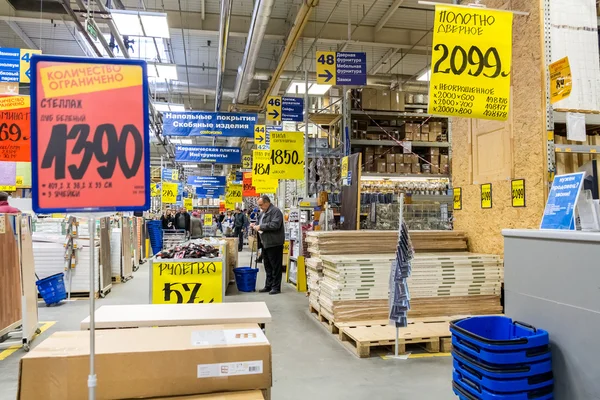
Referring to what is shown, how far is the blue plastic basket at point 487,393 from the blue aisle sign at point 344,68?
27.9ft

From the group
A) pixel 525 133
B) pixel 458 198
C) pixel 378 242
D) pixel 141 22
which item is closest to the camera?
pixel 525 133

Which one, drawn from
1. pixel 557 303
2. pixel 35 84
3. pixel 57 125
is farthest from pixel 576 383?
pixel 35 84

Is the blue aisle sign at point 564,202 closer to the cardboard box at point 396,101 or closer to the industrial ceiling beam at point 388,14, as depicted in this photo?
the industrial ceiling beam at point 388,14

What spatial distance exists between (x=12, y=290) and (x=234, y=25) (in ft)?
31.3

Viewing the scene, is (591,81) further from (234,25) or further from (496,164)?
(234,25)

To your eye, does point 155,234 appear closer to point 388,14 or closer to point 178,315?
point 388,14

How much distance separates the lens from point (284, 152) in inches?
425

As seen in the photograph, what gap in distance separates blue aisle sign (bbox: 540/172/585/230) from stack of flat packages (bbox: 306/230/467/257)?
3.48 meters

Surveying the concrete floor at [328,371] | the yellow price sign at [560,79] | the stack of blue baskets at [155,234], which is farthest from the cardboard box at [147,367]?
the stack of blue baskets at [155,234]

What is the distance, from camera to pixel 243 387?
2.02 m

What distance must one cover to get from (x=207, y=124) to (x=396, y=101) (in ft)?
17.8

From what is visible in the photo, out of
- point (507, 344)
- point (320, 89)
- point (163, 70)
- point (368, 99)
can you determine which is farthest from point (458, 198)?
point (320, 89)

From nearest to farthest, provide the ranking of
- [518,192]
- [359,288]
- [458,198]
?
[518,192]
[359,288]
[458,198]

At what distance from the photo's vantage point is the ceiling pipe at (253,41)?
8.74m
